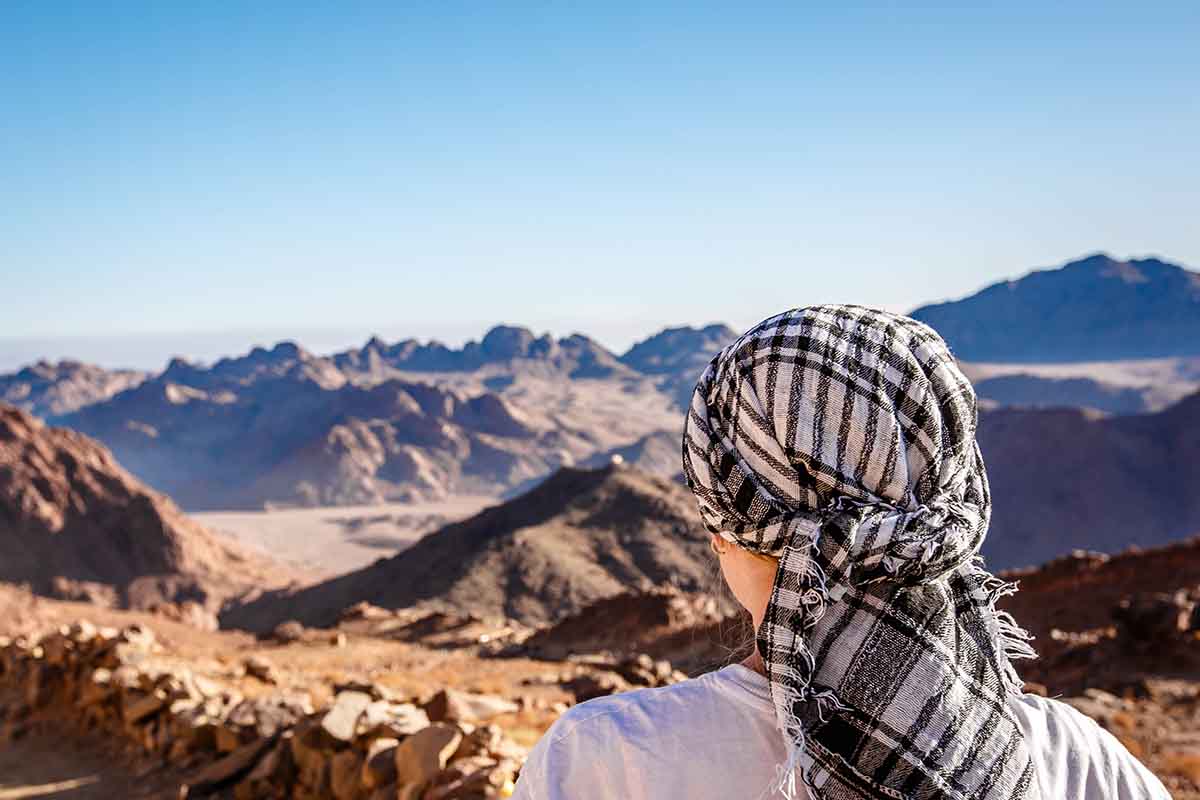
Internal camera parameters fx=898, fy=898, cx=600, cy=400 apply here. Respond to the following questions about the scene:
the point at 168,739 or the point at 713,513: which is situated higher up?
the point at 713,513

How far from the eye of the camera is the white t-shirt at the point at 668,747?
115 centimetres

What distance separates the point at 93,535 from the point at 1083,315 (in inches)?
5206

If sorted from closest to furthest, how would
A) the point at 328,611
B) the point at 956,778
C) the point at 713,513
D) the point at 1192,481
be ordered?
the point at 956,778 → the point at 713,513 → the point at 328,611 → the point at 1192,481

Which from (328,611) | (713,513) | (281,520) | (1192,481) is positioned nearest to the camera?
(713,513)

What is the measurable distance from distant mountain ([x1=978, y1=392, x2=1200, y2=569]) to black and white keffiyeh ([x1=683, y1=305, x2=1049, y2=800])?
52357mm

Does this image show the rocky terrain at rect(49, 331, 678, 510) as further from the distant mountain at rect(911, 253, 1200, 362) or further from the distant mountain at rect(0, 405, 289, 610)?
the distant mountain at rect(911, 253, 1200, 362)

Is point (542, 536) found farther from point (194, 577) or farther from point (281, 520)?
point (281, 520)

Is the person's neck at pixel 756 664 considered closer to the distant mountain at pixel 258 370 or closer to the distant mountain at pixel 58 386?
the distant mountain at pixel 258 370

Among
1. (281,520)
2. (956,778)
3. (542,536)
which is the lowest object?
(281,520)

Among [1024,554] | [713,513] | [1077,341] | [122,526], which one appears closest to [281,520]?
[122,526]

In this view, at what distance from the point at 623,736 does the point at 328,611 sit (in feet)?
111

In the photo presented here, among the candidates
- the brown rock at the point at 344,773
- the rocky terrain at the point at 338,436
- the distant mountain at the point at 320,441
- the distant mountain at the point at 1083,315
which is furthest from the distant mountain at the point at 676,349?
the brown rock at the point at 344,773

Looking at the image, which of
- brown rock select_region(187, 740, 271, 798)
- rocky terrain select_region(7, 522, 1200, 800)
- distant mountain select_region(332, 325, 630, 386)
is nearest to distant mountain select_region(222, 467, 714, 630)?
rocky terrain select_region(7, 522, 1200, 800)

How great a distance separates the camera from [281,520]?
267 ft
